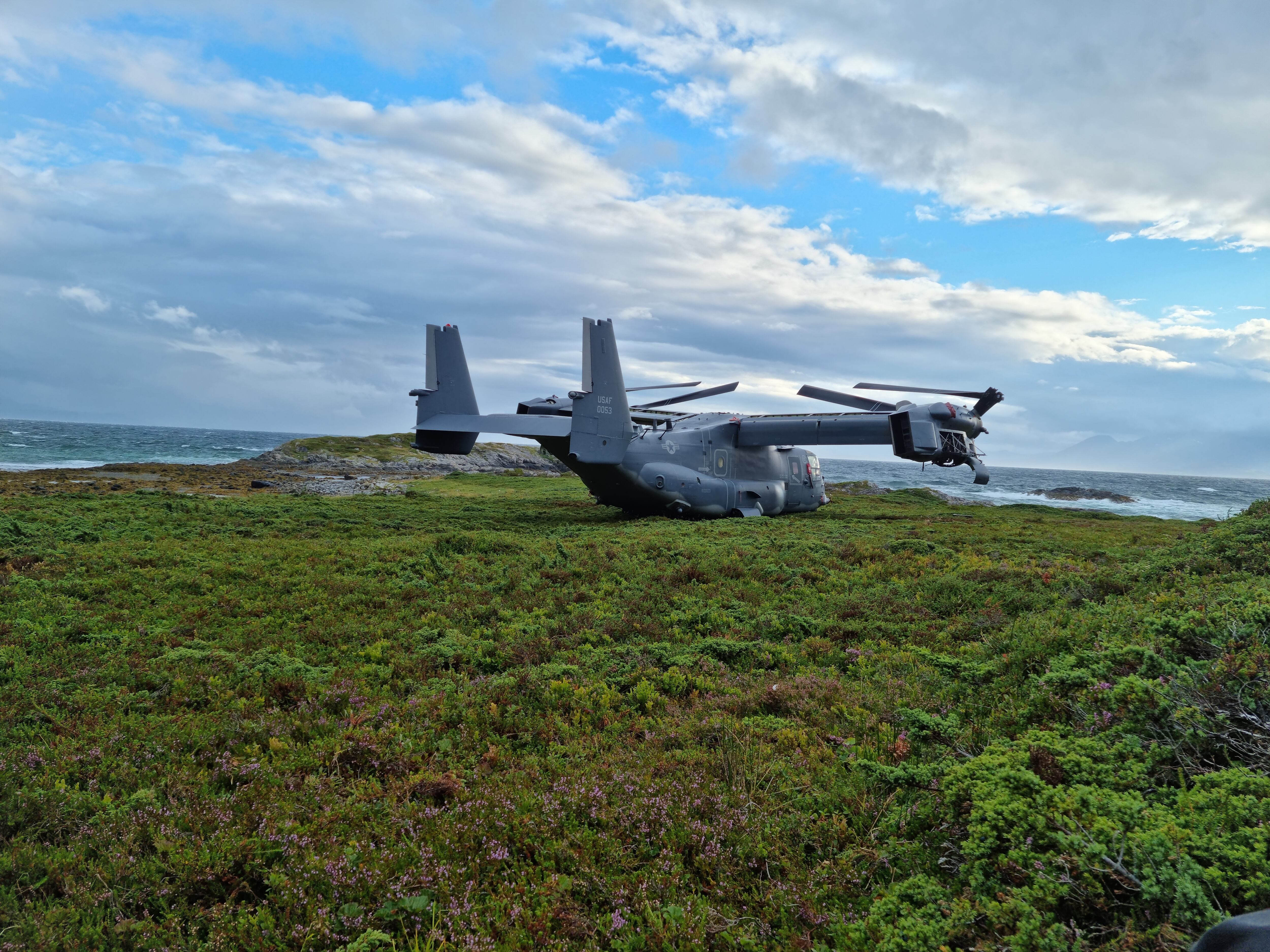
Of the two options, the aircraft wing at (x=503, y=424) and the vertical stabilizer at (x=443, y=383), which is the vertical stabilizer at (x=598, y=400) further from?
the vertical stabilizer at (x=443, y=383)

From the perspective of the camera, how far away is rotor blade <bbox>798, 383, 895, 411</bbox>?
2773 cm

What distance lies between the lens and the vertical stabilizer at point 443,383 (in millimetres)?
23469

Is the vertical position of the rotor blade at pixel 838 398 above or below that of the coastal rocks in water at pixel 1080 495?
above

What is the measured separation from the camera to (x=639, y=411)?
32031 millimetres

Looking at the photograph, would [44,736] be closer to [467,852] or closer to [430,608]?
[467,852]

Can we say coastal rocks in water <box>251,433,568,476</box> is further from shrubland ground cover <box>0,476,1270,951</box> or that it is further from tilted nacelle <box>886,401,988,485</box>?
shrubland ground cover <box>0,476,1270,951</box>

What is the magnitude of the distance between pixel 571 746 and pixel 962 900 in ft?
13.6

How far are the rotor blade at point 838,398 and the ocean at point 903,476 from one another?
1264 cm

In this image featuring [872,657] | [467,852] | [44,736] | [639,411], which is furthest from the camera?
[639,411]

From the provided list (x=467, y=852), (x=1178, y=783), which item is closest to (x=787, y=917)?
(x=467, y=852)

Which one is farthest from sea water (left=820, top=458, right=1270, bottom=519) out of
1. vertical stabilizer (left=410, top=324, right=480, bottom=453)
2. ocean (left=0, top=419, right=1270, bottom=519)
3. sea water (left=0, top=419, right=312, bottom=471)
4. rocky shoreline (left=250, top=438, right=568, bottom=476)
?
sea water (left=0, top=419, right=312, bottom=471)

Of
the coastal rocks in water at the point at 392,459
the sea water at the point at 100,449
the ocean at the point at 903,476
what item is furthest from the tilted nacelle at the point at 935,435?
the sea water at the point at 100,449

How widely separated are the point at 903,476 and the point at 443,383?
11094 cm

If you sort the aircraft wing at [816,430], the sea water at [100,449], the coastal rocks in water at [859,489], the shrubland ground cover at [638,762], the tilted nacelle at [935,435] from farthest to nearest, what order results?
the sea water at [100,449] < the coastal rocks in water at [859,489] < the aircraft wing at [816,430] < the tilted nacelle at [935,435] < the shrubland ground cover at [638,762]
